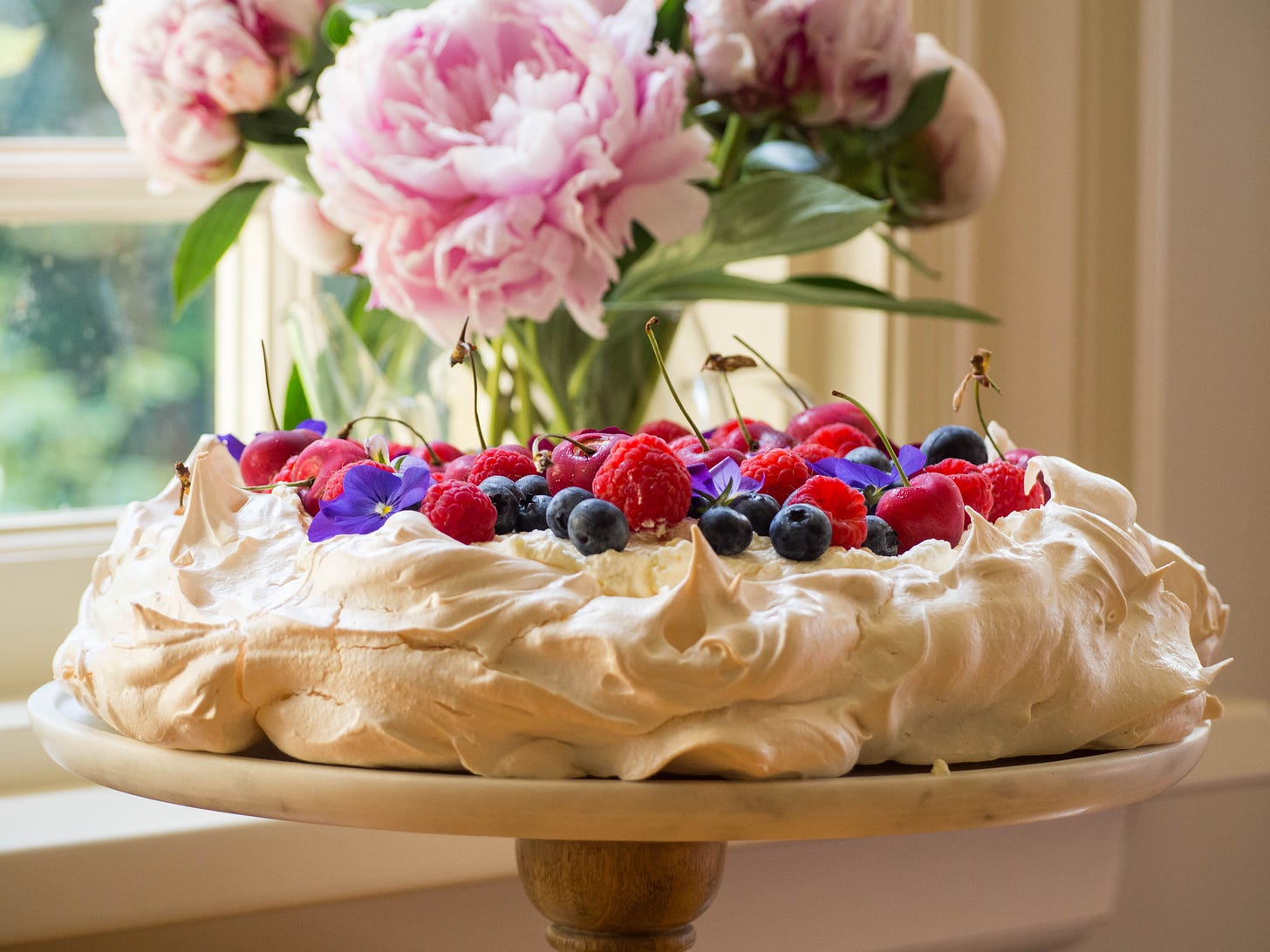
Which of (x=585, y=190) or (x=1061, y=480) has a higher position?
(x=585, y=190)


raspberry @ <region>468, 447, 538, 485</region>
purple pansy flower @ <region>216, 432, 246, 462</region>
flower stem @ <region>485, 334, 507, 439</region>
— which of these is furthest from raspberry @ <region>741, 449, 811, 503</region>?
flower stem @ <region>485, 334, 507, 439</region>

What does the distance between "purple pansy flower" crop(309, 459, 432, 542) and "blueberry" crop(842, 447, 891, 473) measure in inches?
8.9

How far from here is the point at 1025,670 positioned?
0.57 metres

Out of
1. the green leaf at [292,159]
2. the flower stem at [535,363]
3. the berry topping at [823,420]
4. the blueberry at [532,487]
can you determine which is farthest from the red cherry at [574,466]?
the green leaf at [292,159]

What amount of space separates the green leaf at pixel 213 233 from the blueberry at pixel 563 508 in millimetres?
630

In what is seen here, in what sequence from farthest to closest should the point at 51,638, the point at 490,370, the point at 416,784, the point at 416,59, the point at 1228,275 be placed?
the point at 1228,275 < the point at 51,638 < the point at 490,370 < the point at 416,59 < the point at 416,784

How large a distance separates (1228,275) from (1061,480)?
1.11 meters

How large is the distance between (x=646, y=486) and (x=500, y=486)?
0.08 metres

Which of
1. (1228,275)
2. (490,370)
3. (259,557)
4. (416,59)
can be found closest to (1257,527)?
(1228,275)

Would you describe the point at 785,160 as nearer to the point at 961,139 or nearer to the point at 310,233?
the point at 961,139

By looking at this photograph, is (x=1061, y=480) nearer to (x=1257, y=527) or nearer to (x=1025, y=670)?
(x=1025, y=670)

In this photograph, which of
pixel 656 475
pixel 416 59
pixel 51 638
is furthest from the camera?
pixel 51 638

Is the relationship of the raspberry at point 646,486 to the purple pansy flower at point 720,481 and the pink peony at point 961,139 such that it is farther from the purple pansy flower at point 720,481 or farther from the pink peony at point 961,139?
the pink peony at point 961,139

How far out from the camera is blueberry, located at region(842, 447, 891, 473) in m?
0.70
